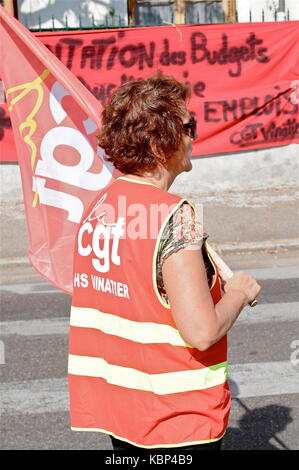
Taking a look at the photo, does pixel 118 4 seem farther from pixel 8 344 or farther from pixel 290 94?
pixel 8 344

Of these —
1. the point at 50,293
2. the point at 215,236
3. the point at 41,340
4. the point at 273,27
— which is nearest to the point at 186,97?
the point at 41,340

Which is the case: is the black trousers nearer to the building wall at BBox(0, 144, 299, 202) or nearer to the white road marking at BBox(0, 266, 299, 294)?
the white road marking at BBox(0, 266, 299, 294)

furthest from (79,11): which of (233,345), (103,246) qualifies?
(103,246)

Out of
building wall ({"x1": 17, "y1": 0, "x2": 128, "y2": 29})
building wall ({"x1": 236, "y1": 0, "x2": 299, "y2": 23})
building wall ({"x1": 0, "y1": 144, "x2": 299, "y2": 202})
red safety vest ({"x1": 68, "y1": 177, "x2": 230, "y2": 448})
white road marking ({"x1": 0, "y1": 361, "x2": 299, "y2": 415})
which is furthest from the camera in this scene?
building wall ({"x1": 17, "y1": 0, "x2": 128, "y2": 29})

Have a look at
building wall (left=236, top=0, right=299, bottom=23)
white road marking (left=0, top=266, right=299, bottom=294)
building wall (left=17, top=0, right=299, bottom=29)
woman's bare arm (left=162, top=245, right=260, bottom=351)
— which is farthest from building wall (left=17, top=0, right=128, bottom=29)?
woman's bare arm (left=162, top=245, right=260, bottom=351)

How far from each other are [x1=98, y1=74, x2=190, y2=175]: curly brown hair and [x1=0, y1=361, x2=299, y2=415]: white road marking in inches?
111

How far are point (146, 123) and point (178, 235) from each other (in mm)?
347

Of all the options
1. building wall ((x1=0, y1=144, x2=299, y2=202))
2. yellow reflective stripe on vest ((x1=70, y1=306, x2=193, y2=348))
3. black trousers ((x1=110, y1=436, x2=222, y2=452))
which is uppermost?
yellow reflective stripe on vest ((x1=70, y1=306, x2=193, y2=348))

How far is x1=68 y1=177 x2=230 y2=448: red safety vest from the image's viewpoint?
7.09 feet

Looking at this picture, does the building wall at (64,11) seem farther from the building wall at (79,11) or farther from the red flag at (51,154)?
the red flag at (51,154)

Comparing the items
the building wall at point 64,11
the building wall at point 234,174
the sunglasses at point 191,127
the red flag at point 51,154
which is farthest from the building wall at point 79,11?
the sunglasses at point 191,127

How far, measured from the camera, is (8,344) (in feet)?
19.7

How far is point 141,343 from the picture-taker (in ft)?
7.24

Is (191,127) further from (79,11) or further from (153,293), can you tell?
(79,11)
